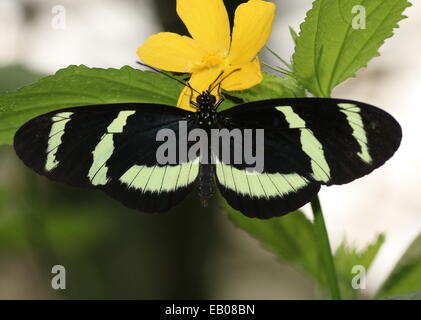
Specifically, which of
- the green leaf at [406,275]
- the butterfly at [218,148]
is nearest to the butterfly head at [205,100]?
the butterfly at [218,148]

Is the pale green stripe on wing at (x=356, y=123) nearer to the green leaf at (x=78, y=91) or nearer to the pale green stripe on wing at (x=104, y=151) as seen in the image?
the green leaf at (x=78, y=91)

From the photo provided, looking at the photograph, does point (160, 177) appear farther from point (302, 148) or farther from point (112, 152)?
point (302, 148)

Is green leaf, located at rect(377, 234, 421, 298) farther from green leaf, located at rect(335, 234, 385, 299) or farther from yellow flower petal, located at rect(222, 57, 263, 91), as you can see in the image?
yellow flower petal, located at rect(222, 57, 263, 91)

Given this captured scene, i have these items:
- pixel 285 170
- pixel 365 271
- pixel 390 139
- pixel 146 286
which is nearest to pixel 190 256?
pixel 146 286

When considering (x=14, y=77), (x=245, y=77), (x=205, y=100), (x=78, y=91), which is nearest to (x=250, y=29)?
(x=245, y=77)

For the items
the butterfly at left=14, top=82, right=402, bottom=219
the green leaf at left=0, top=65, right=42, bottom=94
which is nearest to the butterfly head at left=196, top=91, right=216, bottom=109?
the butterfly at left=14, top=82, right=402, bottom=219
